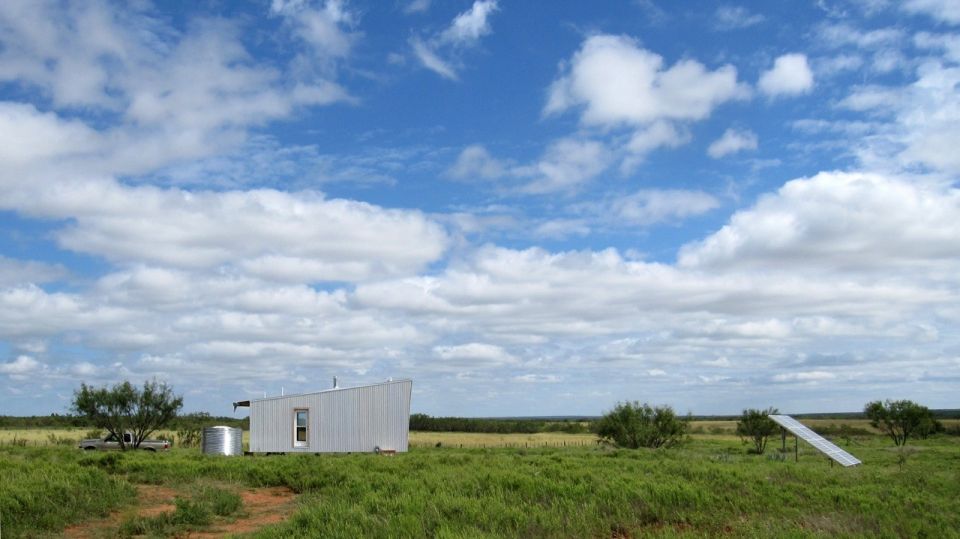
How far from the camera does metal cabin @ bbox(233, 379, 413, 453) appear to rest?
2675 cm

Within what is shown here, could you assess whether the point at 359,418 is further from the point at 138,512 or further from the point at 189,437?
the point at 189,437

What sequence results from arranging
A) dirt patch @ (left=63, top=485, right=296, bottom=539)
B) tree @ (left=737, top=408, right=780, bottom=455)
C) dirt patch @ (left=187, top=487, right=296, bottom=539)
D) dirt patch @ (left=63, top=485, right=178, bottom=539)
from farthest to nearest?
tree @ (left=737, top=408, right=780, bottom=455), dirt patch @ (left=187, top=487, right=296, bottom=539), dirt patch @ (left=63, top=485, right=296, bottom=539), dirt patch @ (left=63, top=485, right=178, bottom=539)

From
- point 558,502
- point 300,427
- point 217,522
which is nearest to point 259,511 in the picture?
point 217,522

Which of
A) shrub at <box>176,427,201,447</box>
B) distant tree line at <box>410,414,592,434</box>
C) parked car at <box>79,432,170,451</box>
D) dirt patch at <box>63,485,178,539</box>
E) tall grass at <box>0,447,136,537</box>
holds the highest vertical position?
tall grass at <box>0,447,136,537</box>

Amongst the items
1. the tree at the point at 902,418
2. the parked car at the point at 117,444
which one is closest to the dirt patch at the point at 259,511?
the parked car at the point at 117,444

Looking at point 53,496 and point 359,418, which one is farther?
point 359,418

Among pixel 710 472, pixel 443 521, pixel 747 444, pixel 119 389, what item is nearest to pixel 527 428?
pixel 747 444

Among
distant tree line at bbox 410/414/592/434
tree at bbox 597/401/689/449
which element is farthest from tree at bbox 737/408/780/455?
distant tree line at bbox 410/414/592/434

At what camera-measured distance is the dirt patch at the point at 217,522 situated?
36.1 feet

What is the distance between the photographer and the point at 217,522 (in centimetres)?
1173

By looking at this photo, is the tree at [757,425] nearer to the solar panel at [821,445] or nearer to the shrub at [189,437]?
the solar panel at [821,445]

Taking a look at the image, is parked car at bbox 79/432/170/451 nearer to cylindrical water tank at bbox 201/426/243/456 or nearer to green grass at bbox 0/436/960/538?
cylindrical water tank at bbox 201/426/243/456

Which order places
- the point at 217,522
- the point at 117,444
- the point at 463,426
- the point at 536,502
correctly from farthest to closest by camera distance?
1. the point at 463,426
2. the point at 117,444
3. the point at 217,522
4. the point at 536,502

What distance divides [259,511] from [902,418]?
134ft
